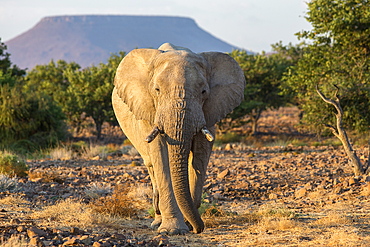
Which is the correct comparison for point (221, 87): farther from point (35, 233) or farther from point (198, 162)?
point (35, 233)

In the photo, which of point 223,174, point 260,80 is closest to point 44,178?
point 223,174

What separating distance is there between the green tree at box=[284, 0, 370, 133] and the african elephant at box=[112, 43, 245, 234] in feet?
21.8

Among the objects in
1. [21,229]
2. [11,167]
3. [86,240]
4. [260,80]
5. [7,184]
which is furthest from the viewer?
[260,80]

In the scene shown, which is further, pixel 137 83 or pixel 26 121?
pixel 26 121

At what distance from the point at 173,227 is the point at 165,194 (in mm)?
486

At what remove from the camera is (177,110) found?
23.1ft

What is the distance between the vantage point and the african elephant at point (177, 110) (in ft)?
23.4

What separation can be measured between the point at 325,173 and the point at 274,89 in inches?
666

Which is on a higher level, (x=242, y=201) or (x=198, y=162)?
(x=198, y=162)

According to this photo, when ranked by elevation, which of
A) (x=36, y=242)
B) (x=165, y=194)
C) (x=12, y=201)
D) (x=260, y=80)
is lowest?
(x=260, y=80)

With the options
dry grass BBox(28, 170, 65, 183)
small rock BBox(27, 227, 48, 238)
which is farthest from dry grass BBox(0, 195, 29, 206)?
A: small rock BBox(27, 227, 48, 238)

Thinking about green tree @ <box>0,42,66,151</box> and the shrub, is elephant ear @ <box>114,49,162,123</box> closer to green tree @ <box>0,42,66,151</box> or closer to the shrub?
the shrub

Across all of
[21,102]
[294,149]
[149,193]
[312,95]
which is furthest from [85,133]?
[149,193]

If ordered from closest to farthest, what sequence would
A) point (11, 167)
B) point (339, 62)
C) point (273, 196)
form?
1. point (273, 196)
2. point (11, 167)
3. point (339, 62)
